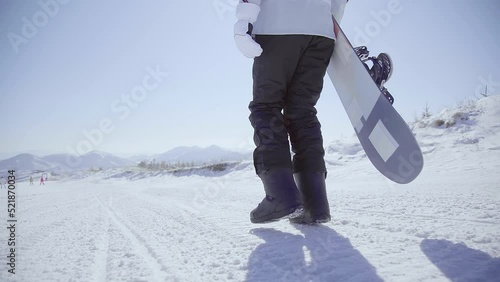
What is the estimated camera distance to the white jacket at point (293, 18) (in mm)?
1330

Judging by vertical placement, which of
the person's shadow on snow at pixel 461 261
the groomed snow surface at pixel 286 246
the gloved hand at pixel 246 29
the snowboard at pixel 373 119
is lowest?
the groomed snow surface at pixel 286 246

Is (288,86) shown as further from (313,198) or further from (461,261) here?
(461,261)

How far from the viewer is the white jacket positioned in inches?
52.4

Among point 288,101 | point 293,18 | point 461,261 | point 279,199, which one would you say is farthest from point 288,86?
point 461,261

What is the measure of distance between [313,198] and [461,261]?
1.96 feet

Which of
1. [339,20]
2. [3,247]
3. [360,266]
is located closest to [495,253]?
[360,266]

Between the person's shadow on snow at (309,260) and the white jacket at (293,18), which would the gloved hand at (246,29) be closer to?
the white jacket at (293,18)

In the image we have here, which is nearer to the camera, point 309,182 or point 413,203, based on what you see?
point 309,182

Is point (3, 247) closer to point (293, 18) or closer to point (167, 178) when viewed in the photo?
point (293, 18)

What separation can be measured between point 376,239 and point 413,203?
2.33 ft

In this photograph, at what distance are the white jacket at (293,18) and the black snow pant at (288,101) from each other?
0.03m

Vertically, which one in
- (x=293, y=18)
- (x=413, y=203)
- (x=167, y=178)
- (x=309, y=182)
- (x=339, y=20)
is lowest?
(x=167, y=178)

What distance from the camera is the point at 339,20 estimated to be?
1.70 meters

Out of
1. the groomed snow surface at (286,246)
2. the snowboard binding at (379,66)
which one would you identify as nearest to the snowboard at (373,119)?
the snowboard binding at (379,66)
